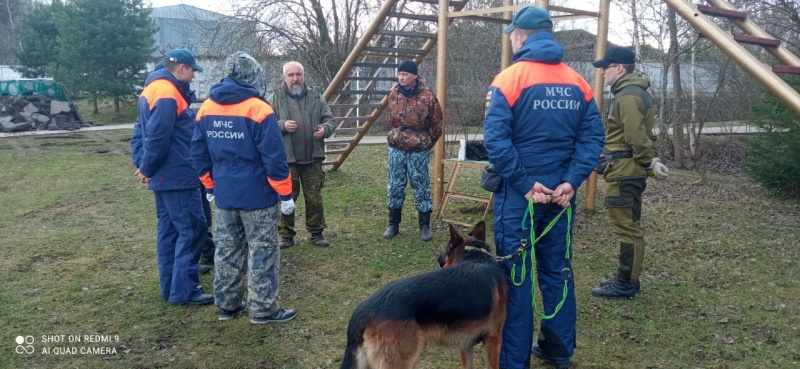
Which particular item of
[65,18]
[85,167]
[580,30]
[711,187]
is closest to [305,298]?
[711,187]

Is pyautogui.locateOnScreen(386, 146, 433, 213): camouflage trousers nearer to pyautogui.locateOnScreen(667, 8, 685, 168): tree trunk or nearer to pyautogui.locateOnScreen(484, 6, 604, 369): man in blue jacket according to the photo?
pyautogui.locateOnScreen(484, 6, 604, 369): man in blue jacket

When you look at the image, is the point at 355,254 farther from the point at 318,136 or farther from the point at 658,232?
the point at 658,232

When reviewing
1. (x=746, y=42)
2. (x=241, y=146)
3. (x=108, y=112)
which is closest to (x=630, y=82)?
(x=746, y=42)

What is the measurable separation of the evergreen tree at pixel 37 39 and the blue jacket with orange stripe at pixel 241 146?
2810cm

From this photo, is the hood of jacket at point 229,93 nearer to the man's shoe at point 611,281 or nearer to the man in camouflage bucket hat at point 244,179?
the man in camouflage bucket hat at point 244,179

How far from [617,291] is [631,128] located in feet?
4.60

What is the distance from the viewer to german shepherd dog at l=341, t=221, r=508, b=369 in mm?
2736

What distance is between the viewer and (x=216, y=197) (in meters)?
4.05

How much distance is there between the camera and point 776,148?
9.34 meters

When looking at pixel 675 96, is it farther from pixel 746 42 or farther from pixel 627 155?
pixel 627 155

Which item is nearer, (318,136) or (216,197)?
(216,197)

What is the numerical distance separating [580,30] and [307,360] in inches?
732

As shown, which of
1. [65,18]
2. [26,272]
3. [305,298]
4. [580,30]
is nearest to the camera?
[305,298]

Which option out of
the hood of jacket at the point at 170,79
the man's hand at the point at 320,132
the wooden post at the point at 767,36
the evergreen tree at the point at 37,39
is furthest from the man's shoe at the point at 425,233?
the evergreen tree at the point at 37,39
